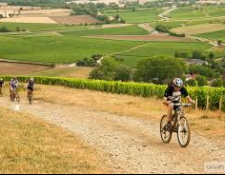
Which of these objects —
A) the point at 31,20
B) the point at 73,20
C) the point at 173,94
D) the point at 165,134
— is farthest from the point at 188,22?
the point at 173,94

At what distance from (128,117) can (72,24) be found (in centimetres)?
16228

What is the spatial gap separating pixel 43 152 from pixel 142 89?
3450 cm

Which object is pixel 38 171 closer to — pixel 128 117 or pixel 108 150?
pixel 108 150

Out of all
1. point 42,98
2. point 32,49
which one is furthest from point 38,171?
point 32,49

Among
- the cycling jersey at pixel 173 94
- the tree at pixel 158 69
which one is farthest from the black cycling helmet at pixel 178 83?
the tree at pixel 158 69

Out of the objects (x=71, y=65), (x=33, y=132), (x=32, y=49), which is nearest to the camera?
(x=33, y=132)

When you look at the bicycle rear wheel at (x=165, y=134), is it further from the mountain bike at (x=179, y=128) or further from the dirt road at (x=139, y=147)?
the dirt road at (x=139, y=147)

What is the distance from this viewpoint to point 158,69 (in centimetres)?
10269

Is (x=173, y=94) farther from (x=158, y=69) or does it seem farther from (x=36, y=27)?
(x=36, y=27)

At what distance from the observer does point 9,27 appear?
539ft

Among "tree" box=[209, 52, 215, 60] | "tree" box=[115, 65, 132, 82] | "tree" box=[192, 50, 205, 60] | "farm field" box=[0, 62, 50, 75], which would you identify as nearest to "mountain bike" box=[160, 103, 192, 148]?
"farm field" box=[0, 62, 50, 75]

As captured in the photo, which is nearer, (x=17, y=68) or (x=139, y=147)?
(x=139, y=147)

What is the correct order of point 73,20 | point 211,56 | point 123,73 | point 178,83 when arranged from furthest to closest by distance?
point 73,20
point 211,56
point 123,73
point 178,83

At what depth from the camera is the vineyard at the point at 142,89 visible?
3416 cm
